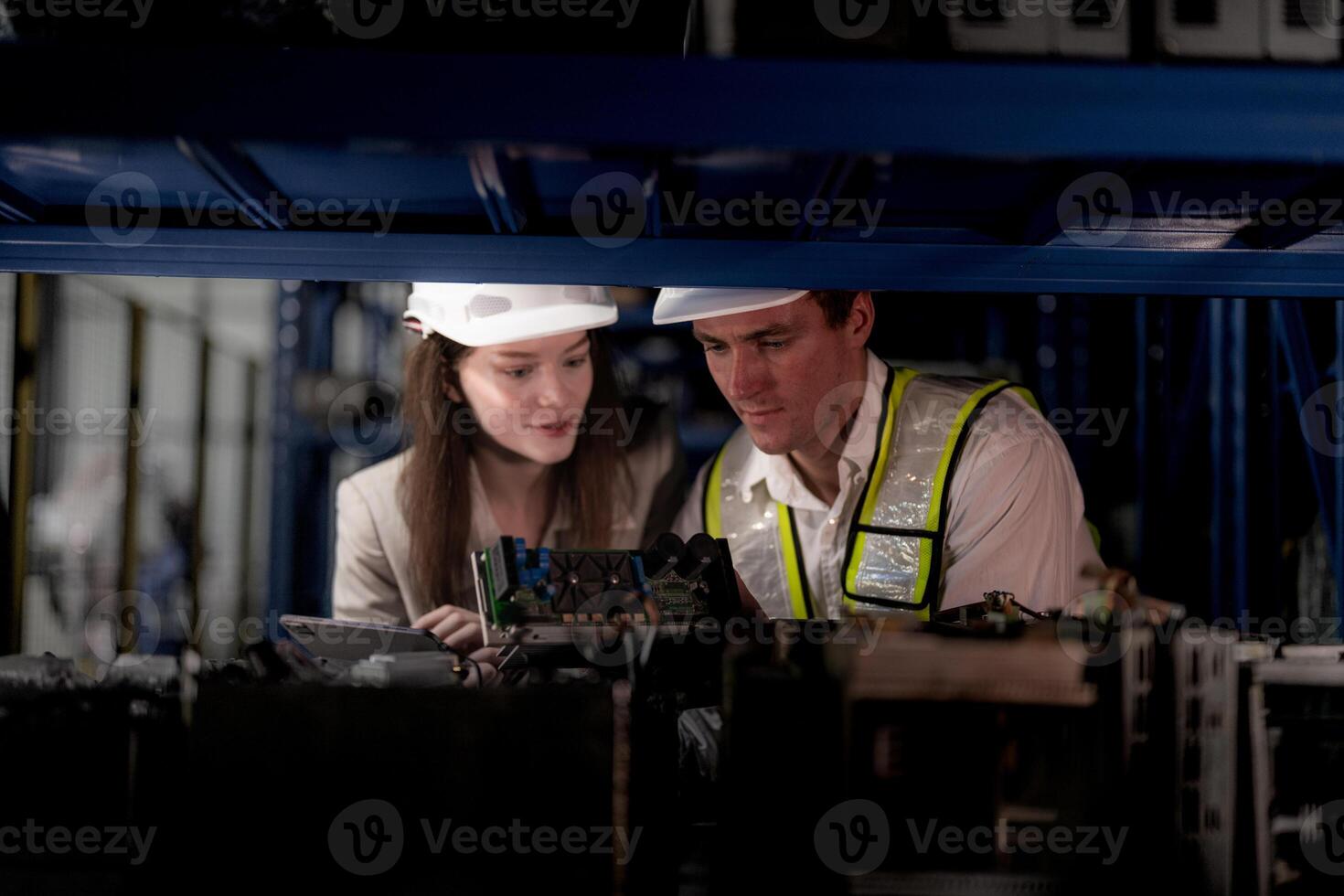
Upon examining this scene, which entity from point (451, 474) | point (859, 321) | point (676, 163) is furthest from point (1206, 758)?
point (451, 474)

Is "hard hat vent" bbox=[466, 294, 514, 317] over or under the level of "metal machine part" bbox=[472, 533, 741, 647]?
over

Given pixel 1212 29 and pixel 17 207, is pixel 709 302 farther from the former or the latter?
pixel 17 207

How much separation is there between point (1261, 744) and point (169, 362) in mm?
7916

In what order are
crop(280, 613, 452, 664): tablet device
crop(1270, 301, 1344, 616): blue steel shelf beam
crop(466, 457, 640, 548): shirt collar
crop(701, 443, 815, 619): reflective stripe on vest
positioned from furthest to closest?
crop(466, 457, 640, 548): shirt collar < crop(1270, 301, 1344, 616): blue steel shelf beam < crop(701, 443, 815, 619): reflective stripe on vest < crop(280, 613, 452, 664): tablet device

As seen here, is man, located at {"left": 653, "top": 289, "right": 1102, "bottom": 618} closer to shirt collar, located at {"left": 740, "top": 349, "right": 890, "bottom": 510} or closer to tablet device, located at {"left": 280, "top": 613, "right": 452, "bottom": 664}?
shirt collar, located at {"left": 740, "top": 349, "right": 890, "bottom": 510}

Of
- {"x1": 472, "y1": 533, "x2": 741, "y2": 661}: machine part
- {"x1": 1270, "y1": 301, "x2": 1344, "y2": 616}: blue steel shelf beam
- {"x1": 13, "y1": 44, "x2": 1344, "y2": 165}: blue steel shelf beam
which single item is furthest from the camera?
{"x1": 1270, "y1": 301, "x2": 1344, "y2": 616}: blue steel shelf beam

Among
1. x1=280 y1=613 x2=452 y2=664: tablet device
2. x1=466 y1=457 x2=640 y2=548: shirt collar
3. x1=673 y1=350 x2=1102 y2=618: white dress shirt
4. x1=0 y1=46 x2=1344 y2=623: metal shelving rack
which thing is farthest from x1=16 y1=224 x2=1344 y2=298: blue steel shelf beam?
x1=466 y1=457 x2=640 y2=548: shirt collar

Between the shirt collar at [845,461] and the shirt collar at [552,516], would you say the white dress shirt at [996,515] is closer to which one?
the shirt collar at [845,461]

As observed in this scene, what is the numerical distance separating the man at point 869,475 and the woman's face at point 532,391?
25.8 inches

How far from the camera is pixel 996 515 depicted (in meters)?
3.00

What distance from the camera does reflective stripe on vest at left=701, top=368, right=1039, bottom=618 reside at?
3.01 metres

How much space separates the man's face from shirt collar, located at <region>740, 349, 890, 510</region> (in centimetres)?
9

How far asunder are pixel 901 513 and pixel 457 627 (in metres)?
1.39

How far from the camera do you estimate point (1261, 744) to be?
1.54m
